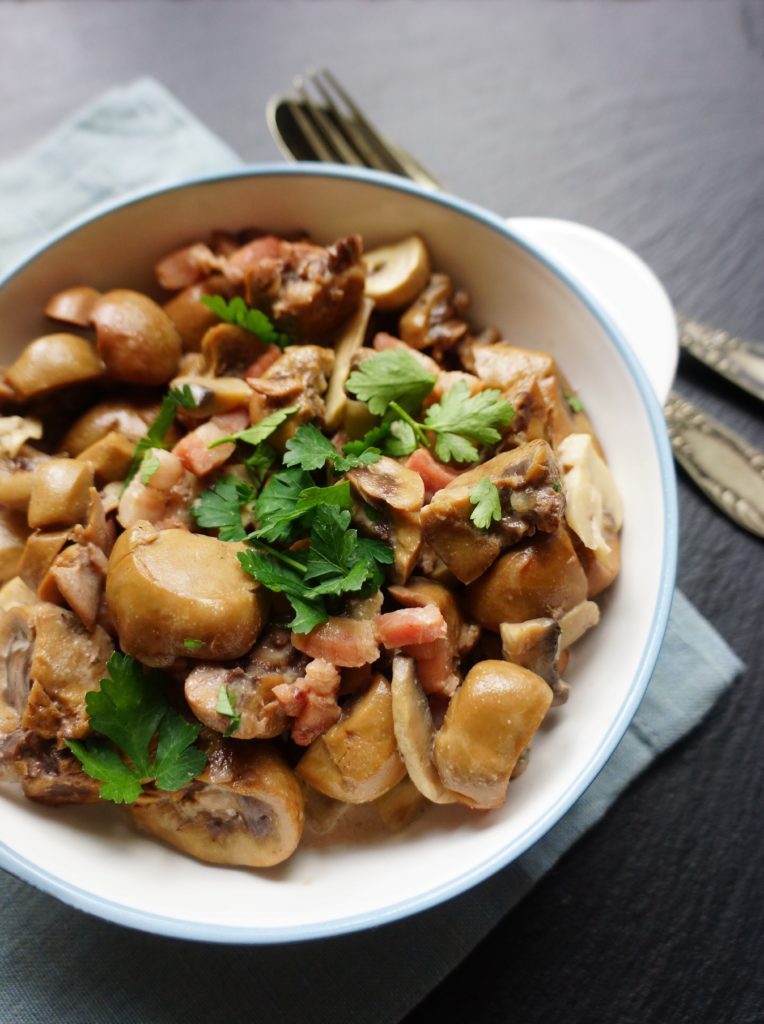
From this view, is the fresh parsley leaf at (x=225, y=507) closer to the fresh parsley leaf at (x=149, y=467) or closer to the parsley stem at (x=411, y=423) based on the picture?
the fresh parsley leaf at (x=149, y=467)

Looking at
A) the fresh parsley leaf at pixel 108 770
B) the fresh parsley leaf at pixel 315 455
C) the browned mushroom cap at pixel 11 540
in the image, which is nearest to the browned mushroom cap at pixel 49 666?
the fresh parsley leaf at pixel 108 770

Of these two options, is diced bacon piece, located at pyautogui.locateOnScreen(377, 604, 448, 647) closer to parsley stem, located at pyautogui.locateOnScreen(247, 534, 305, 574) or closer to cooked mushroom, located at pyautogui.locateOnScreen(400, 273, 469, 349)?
parsley stem, located at pyautogui.locateOnScreen(247, 534, 305, 574)

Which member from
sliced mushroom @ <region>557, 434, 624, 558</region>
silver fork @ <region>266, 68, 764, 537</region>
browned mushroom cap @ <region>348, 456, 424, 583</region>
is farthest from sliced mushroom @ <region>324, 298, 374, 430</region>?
silver fork @ <region>266, 68, 764, 537</region>

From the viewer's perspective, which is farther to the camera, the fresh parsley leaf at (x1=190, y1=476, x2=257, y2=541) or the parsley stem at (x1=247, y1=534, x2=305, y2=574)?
the fresh parsley leaf at (x1=190, y1=476, x2=257, y2=541)

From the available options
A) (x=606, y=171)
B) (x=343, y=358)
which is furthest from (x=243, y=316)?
(x=606, y=171)

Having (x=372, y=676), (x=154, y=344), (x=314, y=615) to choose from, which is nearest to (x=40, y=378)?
(x=154, y=344)

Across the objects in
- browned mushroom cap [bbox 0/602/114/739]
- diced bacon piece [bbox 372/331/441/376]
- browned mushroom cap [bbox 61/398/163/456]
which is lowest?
browned mushroom cap [bbox 0/602/114/739]

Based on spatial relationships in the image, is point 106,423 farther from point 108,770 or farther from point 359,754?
point 359,754
